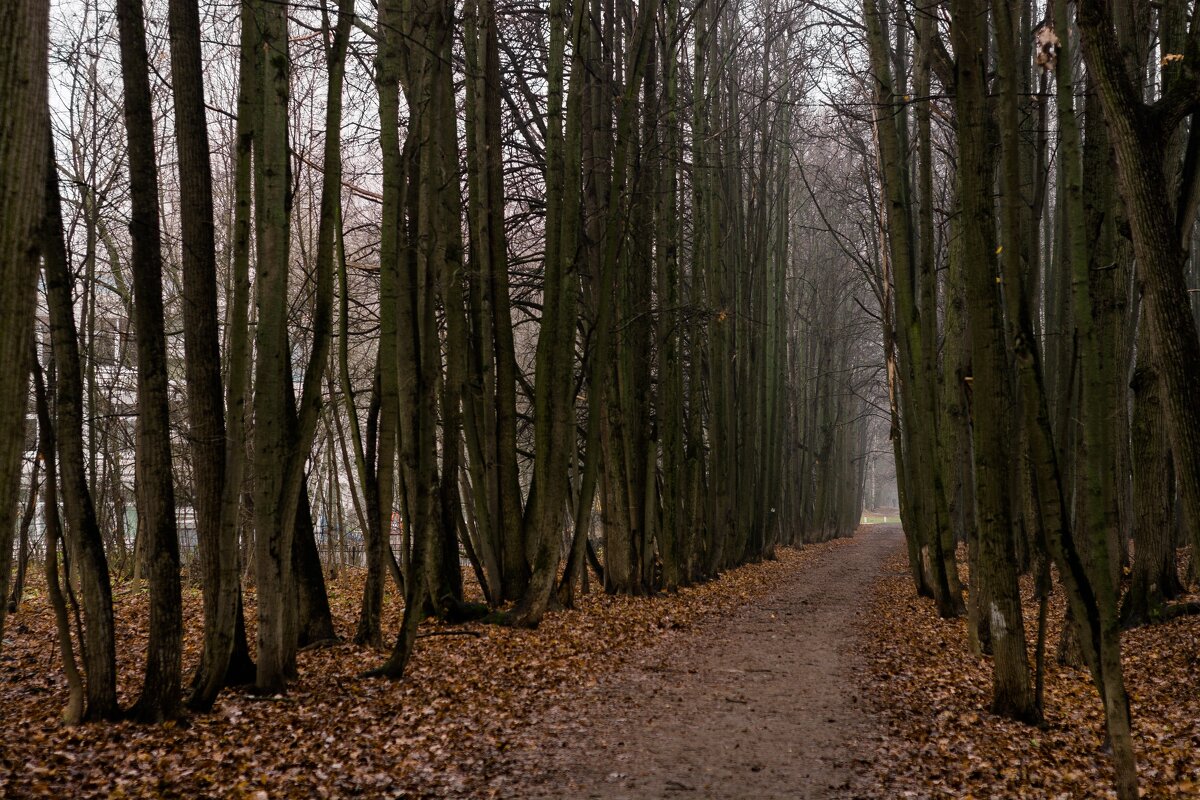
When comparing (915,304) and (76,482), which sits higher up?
(915,304)

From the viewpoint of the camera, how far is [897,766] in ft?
17.1

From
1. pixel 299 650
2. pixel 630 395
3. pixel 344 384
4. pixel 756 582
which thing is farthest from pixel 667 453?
pixel 299 650

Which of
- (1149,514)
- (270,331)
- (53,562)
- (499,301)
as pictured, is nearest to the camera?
(53,562)

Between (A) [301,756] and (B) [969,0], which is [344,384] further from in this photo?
(B) [969,0]

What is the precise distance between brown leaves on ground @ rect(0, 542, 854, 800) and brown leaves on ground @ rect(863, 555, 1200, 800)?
2.23 metres

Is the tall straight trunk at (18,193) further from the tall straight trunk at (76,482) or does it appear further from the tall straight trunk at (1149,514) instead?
the tall straight trunk at (1149,514)

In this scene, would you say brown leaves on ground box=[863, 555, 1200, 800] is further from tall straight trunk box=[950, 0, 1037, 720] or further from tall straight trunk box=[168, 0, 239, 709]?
tall straight trunk box=[168, 0, 239, 709]

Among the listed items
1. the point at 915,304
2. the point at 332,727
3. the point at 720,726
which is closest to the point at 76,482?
the point at 332,727

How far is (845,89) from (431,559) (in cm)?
1131

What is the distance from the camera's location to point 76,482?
569cm

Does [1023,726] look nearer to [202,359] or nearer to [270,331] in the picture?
[270,331]

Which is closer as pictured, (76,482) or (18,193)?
(18,193)

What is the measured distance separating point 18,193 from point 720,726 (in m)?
4.94

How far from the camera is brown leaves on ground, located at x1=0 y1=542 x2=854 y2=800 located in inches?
191
